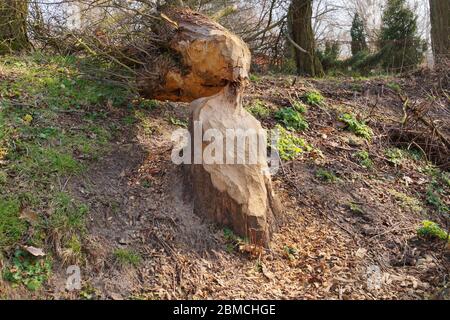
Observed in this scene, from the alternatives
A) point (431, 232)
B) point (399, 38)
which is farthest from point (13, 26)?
point (399, 38)

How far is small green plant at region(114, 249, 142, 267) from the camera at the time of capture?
3.79 meters

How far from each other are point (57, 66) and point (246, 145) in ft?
11.7

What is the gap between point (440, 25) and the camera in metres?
10.5

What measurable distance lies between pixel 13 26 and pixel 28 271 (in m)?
5.03

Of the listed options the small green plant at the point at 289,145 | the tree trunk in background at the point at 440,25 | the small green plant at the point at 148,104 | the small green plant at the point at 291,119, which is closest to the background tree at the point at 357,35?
the tree trunk in background at the point at 440,25

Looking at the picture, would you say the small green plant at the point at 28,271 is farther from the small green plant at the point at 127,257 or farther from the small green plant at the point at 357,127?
the small green plant at the point at 357,127

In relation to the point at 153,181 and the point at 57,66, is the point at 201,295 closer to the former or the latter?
the point at 153,181

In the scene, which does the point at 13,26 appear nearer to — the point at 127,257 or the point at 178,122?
the point at 178,122

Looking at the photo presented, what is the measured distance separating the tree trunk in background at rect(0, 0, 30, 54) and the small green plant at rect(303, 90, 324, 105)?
4.69 metres

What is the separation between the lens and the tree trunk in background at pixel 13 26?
22.2 ft

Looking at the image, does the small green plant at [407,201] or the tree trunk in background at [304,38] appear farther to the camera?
the tree trunk in background at [304,38]

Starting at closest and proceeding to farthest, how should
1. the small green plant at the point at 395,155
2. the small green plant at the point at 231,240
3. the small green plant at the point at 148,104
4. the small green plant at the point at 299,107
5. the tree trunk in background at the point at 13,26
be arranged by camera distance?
the small green plant at the point at 231,240, the small green plant at the point at 148,104, the small green plant at the point at 395,155, the tree trunk in background at the point at 13,26, the small green plant at the point at 299,107

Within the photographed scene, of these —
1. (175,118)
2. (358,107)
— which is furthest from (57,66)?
(358,107)

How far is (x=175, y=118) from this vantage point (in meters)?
6.06
